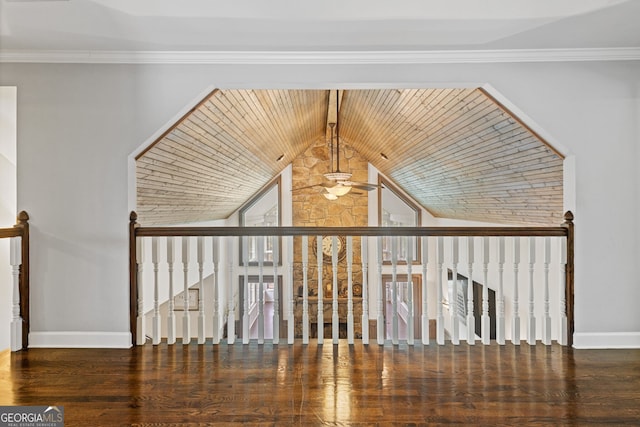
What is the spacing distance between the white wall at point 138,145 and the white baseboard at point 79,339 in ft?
0.05

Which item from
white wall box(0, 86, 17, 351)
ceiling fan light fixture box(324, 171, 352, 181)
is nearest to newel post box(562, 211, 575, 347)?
ceiling fan light fixture box(324, 171, 352, 181)

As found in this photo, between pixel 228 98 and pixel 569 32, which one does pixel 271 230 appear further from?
pixel 569 32

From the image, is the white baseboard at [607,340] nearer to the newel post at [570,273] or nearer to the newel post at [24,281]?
the newel post at [570,273]

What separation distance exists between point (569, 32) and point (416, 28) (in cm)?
98

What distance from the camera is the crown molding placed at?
109 inches

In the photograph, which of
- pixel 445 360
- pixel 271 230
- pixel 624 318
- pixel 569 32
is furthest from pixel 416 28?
pixel 624 318

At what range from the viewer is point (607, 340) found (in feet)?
9.20

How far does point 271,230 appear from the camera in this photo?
2.85 metres

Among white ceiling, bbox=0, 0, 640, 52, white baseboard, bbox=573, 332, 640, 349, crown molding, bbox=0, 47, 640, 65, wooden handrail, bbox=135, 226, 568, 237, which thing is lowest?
white baseboard, bbox=573, 332, 640, 349

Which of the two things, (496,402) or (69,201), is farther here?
(69,201)

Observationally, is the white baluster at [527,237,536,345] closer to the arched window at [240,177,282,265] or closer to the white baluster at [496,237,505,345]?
the white baluster at [496,237,505,345]

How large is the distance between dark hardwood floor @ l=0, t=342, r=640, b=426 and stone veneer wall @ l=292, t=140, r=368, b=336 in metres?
5.10

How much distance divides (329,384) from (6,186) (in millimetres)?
2971

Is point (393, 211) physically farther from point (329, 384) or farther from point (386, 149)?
point (329, 384)
